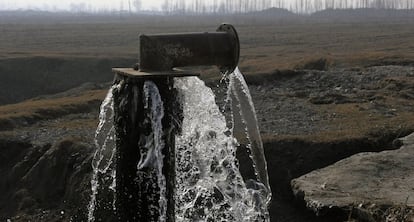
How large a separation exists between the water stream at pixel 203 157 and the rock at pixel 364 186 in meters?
1.06

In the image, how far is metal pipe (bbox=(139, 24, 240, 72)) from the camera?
4449mm

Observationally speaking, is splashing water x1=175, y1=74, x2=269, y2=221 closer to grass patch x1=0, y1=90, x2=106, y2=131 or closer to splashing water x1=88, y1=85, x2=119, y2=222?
splashing water x1=88, y1=85, x2=119, y2=222

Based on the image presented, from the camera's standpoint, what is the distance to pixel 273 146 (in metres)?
14.9

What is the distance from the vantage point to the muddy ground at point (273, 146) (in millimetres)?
14016

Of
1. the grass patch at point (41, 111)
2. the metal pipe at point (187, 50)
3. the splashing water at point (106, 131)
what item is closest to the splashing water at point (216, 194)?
the splashing water at point (106, 131)

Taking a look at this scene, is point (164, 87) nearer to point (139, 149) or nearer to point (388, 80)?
point (139, 149)

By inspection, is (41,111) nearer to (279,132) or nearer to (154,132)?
(279,132)

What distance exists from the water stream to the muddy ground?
28.6 inches

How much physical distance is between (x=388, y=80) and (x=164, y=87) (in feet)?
75.2

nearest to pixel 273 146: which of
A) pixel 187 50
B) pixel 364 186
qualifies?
pixel 364 186

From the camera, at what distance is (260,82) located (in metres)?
26.9

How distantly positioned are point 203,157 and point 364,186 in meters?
4.32

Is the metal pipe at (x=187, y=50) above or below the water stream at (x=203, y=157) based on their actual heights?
above

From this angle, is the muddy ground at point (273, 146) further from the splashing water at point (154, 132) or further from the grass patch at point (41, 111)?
the splashing water at point (154, 132)
